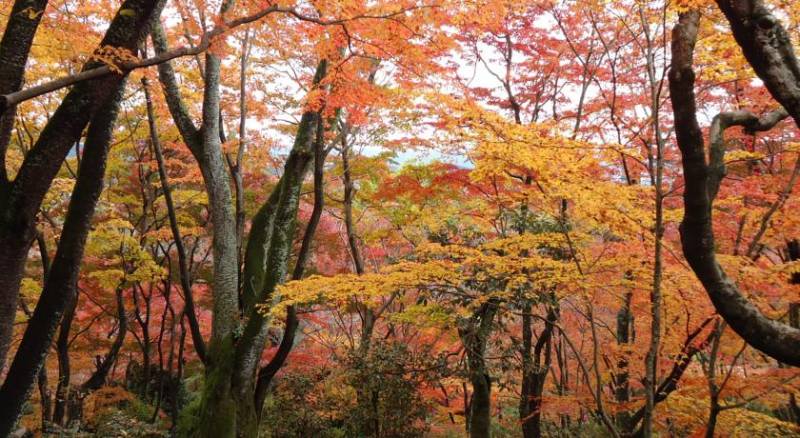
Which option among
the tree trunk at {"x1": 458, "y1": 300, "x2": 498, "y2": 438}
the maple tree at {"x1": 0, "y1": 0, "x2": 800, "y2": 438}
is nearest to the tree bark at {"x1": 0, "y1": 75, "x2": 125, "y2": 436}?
the maple tree at {"x1": 0, "y1": 0, "x2": 800, "y2": 438}

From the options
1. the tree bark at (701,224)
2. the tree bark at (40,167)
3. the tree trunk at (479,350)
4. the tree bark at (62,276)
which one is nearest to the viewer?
the tree bark at (701,224)

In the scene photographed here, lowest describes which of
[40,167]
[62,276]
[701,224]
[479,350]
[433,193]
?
[479,350]

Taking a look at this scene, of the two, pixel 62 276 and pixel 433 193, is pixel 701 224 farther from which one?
pixel 433 193

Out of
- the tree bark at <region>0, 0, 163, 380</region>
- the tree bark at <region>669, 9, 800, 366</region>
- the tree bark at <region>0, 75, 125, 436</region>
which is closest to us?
the tree bark at <region>669, 9, 800, 366</region>

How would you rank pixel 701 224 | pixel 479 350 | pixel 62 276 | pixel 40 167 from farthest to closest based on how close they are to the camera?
1. pixel 479 350
2. pixel 62 276
3. pixel 40 167
4. pixel 701 224

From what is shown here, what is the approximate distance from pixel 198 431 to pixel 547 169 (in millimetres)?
4986

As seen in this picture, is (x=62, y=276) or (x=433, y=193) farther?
(x=433, y=193)

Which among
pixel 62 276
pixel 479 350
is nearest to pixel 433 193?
pixel 479 350

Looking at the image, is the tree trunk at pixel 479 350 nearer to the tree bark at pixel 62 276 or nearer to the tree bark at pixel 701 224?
the tree bark at pixel 701 224

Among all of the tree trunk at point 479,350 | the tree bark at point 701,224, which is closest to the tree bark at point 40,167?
the tree bark at point 701,224

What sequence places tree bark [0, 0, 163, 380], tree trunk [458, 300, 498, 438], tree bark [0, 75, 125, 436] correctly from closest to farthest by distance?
tree bark [0, 0, 163, 380], tree bark [0, 75, 125, 436], tree trunk [458, 300, 498, 438]

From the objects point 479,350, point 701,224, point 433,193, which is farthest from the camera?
point 433,193

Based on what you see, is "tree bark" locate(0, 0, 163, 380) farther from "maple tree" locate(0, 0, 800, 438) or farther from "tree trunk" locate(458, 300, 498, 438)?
"tree trunk" locate(458, 300, 498, 438)

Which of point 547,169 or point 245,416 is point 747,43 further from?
point 245,416
